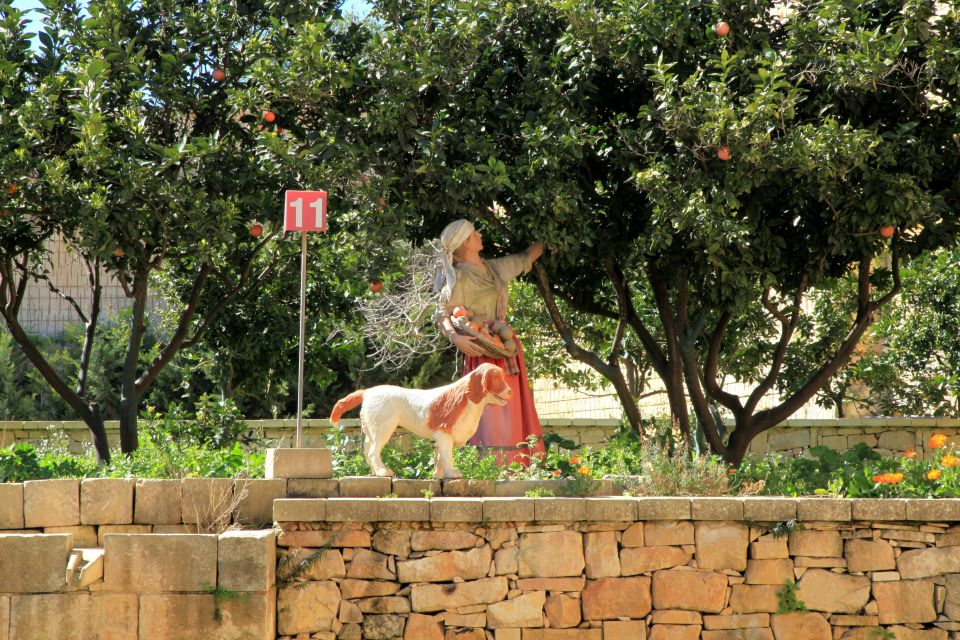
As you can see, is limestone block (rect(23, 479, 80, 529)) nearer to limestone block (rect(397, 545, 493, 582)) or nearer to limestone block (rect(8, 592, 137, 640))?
limestone block (rect(8, 592, 137, 640))

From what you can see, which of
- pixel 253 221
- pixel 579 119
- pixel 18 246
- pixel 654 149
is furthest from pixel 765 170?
pixel 18 246

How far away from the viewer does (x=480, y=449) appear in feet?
28.4

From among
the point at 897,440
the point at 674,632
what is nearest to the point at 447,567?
the point at 674,632

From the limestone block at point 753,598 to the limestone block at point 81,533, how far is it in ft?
13.3

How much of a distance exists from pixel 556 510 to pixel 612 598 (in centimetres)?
68

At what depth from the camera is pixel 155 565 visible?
689 centimetres

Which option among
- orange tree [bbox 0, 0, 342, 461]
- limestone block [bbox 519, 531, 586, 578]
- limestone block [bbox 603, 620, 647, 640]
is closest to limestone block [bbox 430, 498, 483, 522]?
limestone block [bbox 519, 531, 586, 578]

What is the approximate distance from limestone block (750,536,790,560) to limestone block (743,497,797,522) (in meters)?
0.16

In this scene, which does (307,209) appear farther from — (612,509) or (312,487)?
(612,509)

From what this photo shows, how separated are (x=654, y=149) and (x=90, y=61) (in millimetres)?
4551

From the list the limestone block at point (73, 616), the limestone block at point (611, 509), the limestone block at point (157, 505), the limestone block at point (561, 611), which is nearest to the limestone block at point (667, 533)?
the limestone block at point (611, 509)

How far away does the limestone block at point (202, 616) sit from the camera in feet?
22.4

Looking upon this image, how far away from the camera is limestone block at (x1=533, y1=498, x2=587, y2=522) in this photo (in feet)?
23.8

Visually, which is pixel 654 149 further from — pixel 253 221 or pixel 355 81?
pixel 253 221
